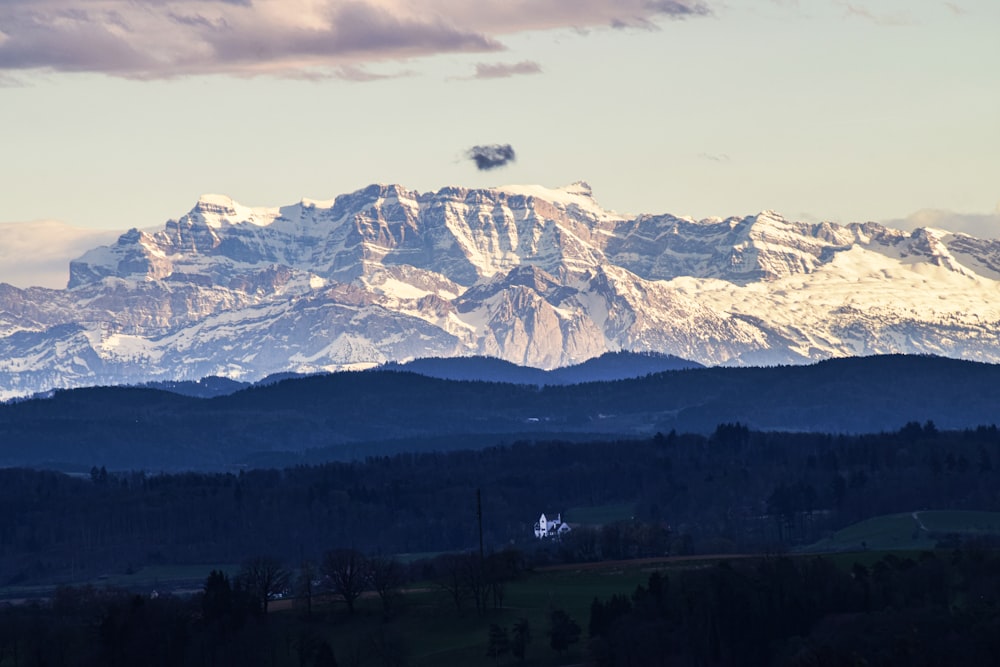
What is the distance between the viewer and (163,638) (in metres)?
180

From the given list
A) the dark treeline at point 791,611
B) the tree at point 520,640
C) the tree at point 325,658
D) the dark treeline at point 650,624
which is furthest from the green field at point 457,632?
the tree at point 325,658

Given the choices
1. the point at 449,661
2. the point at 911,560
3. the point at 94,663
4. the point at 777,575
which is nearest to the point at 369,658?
the point at 449,661

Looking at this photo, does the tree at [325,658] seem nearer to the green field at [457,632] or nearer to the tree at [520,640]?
the green field at [457,632]

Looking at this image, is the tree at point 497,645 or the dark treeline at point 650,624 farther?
the tree at point 497,645

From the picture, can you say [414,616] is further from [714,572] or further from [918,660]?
[918,660]

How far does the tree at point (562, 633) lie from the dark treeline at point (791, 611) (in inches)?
60.0

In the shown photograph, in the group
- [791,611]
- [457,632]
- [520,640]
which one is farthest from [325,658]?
[791,611]

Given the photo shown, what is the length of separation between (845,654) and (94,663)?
62086 millimetres

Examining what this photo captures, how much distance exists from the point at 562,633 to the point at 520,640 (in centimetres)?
324

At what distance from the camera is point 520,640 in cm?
17812

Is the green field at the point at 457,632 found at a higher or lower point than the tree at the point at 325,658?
higher

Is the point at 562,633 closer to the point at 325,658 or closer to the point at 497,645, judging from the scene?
the point at 497,645

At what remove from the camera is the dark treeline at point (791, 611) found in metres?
160

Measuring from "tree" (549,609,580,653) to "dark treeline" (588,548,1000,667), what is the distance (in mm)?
1524
